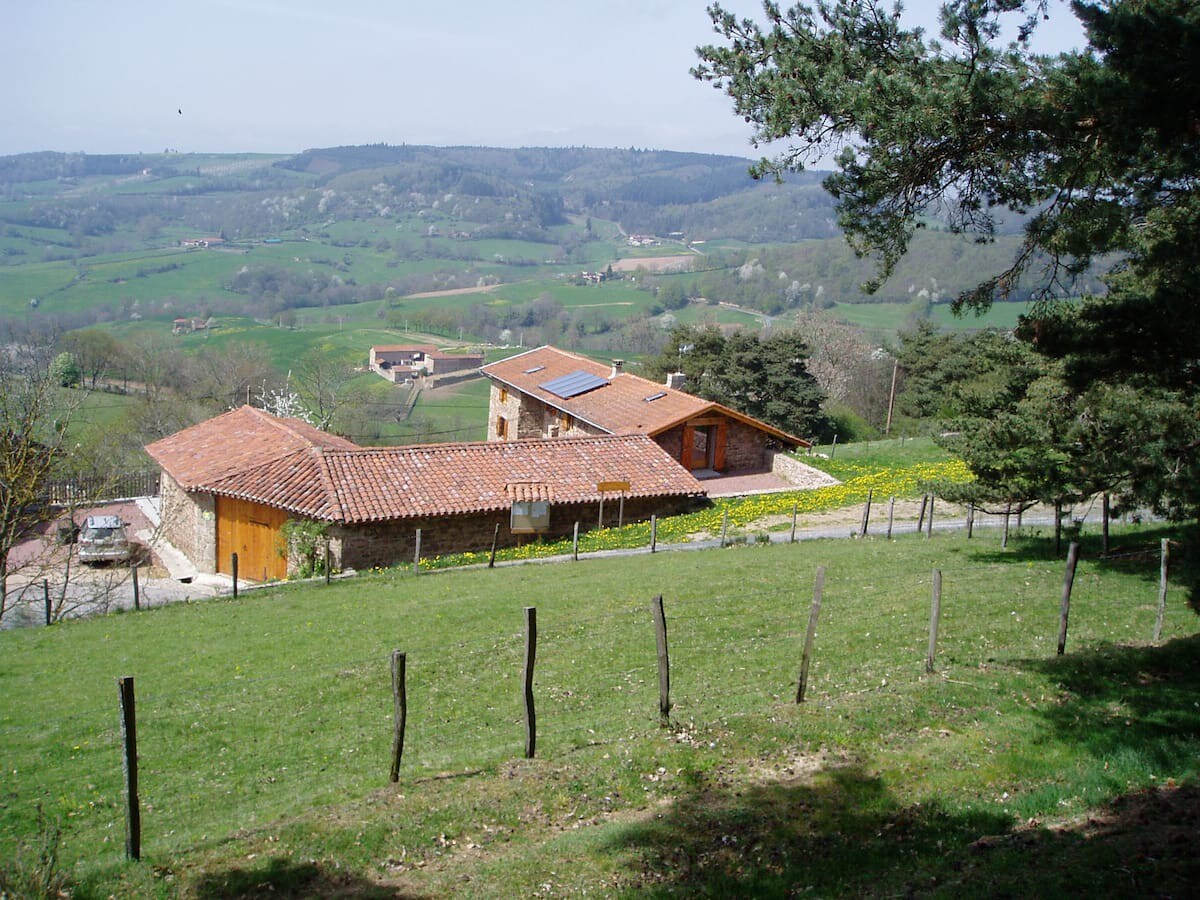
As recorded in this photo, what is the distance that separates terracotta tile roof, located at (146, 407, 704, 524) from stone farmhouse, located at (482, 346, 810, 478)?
184 inches

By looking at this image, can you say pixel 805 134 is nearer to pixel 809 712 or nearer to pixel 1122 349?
pixel 1122 349

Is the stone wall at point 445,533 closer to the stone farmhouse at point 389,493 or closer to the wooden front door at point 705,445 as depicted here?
the stone farmhouse at point 389,493

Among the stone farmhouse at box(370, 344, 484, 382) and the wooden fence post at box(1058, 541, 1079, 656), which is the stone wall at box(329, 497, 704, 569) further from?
the stone farmhouse at box(370, 344, 484, 382)

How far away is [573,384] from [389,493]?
18965mm

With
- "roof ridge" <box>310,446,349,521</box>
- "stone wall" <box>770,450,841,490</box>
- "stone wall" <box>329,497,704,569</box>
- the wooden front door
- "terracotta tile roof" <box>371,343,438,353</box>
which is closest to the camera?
"roof ridge" <box>310,446,349,521</box>

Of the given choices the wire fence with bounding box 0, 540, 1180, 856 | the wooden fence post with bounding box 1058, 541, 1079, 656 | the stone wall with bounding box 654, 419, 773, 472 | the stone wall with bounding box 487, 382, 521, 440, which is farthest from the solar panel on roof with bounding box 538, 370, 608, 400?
the wooden fence post with bounding box 1058, 541, 1079, 656

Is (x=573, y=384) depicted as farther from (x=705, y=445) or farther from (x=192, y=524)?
(x=192, y=524)

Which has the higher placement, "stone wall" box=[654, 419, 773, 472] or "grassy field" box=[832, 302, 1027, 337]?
"grassy field" box=[832, 302, 1027, 337]

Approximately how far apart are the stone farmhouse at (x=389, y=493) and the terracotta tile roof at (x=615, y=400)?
5.07m

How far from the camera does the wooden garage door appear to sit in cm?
2628

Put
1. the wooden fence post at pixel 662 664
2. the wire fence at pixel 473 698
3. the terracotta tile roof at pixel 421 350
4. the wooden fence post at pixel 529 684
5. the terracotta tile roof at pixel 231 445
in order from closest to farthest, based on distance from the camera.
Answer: the wooden fence post at pixel 529 684, the wire fence at pixel 473 698, the wooden fence post at pixel 662 664, the terracotta tile roof at pixel 231 445, the terracotta tile roof at pixel 421 350

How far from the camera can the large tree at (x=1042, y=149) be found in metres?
8.32

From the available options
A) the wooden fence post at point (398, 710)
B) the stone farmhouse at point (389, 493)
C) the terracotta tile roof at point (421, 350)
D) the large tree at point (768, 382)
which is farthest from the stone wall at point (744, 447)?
the terracotta tile roof at point (421, 350)

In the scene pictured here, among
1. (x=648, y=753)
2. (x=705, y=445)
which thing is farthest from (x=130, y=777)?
A: (x=705, y=445)
